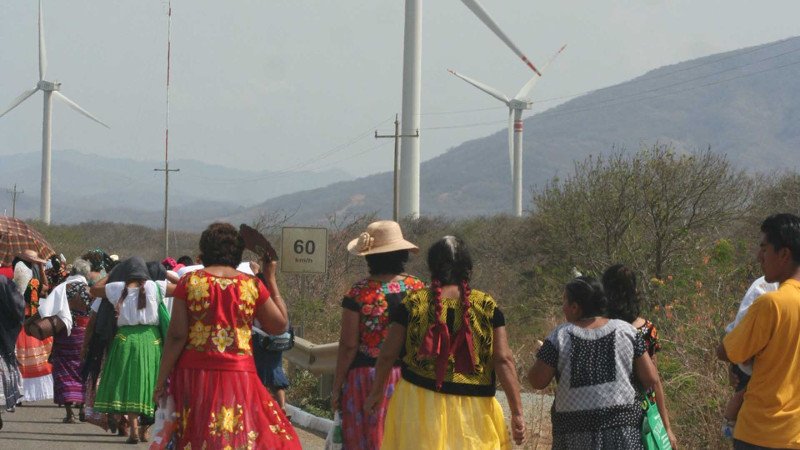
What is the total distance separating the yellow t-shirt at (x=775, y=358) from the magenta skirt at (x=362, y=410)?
2301 mm

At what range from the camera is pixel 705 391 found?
11.2m

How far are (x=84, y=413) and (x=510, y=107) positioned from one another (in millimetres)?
→ 52144

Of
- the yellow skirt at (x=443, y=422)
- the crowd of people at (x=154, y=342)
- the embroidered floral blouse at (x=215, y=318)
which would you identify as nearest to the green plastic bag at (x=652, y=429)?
the yellow skirt at (x=443, y=422)

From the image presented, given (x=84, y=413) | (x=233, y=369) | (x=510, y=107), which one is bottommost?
(x=84, y=413)

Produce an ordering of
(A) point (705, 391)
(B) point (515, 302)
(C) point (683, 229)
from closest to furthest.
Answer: (A) point (705, 391) < (C) point (683, 229) < (B) point (515, 302)

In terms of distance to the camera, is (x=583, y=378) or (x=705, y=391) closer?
(x=583, y=378)

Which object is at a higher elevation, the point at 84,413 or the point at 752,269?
the point at 752,269

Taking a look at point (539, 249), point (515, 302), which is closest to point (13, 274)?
point (515, 302)

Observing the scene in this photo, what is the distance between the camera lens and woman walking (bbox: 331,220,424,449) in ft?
25.5

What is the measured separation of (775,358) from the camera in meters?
6.24

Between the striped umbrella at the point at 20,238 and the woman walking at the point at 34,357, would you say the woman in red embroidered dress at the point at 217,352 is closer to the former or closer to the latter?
the woman walking at the point at 34,357

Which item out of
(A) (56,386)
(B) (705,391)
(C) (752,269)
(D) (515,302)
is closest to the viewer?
(B) (705,391)

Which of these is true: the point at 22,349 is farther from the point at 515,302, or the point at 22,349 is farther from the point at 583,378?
the point at 515,302

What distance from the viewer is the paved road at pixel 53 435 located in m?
12.5
